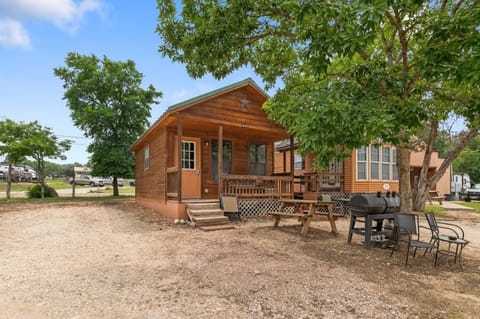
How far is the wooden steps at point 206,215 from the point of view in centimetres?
752

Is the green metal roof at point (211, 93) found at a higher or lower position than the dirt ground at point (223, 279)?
higher

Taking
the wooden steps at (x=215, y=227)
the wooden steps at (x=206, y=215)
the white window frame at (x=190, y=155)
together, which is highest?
the white window frame at (x=190, y=155)

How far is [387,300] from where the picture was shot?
3.09 meters

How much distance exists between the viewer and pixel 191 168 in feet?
34.8

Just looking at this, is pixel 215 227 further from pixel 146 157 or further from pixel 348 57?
pixel 146 157

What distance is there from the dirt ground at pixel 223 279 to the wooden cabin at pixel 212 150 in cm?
305

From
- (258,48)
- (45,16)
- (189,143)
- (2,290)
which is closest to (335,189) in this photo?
(189,143)

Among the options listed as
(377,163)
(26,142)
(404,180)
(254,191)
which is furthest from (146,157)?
(377,163)

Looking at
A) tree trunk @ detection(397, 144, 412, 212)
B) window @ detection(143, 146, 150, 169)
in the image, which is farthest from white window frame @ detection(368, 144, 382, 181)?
window @ detection(143, 146, 150, 169)

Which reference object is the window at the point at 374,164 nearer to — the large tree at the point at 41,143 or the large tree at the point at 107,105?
the large tree at the point at 107,105

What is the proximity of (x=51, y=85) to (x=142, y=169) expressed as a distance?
1298 cm

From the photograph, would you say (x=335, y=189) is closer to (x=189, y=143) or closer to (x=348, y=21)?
(x=189, y=143)

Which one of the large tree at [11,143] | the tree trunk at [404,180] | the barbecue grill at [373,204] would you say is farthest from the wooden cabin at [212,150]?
the large tree at [11,143]

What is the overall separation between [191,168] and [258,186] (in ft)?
8.65
